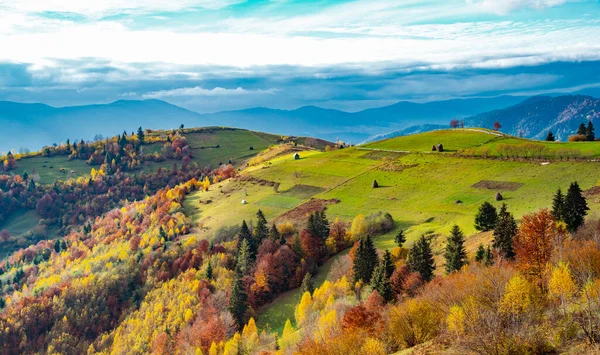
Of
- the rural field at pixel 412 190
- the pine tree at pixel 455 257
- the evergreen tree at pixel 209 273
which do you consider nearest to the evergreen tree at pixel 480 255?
the pine tree at pixel 455 257

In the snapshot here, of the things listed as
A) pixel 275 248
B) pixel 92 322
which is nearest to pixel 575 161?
pixel 275 248

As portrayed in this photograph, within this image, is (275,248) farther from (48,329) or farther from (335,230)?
(48,329)

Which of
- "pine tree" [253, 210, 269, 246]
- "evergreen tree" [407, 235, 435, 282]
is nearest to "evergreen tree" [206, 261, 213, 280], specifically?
"pine tree" [253, 210, 269, 246]

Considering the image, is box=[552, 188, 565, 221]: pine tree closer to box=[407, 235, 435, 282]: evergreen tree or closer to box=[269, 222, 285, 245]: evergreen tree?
box=[407, 235, 435, 282]: evergreen tree

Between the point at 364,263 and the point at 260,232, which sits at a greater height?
the point at 364,263

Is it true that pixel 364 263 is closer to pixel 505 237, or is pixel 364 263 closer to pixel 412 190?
pixel 505 237

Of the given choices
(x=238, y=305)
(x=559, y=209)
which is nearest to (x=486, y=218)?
(x=559, y=209)

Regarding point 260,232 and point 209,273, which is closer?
point 209,273
